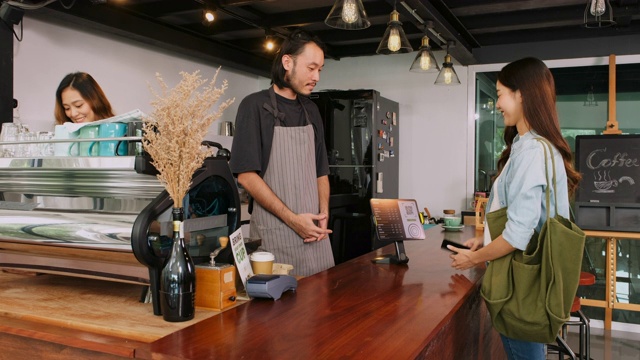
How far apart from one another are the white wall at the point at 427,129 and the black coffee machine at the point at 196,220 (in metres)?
4.71

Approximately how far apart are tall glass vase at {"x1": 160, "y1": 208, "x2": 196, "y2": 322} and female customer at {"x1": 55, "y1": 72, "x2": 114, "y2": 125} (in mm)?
1485

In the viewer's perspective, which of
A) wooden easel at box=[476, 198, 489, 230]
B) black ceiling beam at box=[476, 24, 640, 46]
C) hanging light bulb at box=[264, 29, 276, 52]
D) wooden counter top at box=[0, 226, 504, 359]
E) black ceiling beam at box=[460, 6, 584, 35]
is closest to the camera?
wooden counter top at box=[0, 226, 504, 359]

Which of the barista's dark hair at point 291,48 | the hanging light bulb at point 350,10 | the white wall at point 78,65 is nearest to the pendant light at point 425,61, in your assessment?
the hanging light bulb at point 350,10

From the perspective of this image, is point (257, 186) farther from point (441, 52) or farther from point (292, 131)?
point (441, 52)

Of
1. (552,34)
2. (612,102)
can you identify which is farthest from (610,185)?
(552,34)

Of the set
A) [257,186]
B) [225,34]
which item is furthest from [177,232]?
[225,34]

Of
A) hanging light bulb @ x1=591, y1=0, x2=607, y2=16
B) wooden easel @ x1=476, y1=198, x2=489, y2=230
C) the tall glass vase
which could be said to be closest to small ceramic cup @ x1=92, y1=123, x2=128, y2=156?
the tall glass vase

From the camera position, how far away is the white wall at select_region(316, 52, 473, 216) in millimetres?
6266

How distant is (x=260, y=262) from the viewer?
1.82 m

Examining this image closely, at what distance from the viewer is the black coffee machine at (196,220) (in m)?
1.49

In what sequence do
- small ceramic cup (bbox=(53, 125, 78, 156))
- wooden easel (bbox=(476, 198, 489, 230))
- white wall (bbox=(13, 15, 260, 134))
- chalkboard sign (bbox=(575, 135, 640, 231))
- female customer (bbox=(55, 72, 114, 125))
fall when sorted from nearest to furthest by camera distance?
small ceramic cup (bbox=(53, 125, 78, 156)) → female customer (bbox=(55, 72, 114, 125)) → wooden easel (bbox=(476, 198, 489, 230)) → white wall (bbox=(13, 15, 260, 134)) → chalkboard sign (bbox=(575, 135, 640, 231))

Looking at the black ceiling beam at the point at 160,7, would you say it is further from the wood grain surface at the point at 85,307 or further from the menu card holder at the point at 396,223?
the wood grain surface at the point at 85,307

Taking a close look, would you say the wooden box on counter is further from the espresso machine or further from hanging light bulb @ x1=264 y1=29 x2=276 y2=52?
hanging light bulb @ x1=264 y1=29 x2=276 y2=52

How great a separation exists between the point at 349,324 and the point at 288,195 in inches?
41.6
